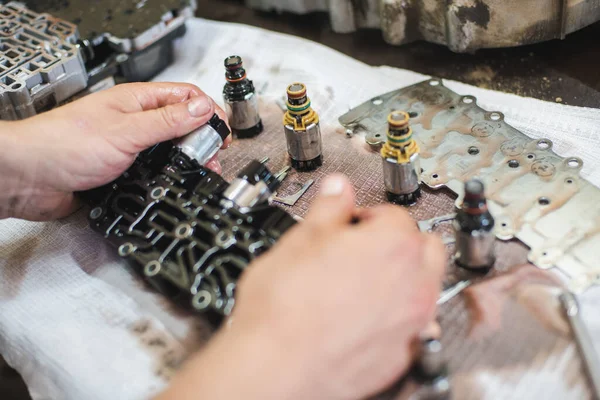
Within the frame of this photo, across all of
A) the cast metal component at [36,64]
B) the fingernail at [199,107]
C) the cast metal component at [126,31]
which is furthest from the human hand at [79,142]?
the cast metal component at [126,31]

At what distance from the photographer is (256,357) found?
671 mm

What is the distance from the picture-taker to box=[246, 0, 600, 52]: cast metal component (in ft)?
4.13

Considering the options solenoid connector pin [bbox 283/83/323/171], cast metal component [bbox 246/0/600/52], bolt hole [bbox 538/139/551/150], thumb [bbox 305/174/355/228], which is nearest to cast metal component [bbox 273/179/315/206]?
solenoid connector pin [bbox 283/83/323/171]

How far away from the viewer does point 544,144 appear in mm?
1087

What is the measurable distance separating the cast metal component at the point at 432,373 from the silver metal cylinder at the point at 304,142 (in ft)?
1.57

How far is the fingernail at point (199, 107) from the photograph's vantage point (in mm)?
1026

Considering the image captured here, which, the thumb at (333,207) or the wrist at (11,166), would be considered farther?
the wrist at (11,166)

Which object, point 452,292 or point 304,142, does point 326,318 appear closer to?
point 452,292

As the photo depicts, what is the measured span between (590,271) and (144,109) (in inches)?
29.5

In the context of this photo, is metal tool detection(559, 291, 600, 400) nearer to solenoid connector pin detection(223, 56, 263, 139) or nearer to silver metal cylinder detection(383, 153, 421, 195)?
silver metal cylinder detection(383, 153, 421, 195)

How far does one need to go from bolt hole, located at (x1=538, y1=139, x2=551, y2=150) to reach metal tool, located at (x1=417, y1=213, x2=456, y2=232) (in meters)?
0.22

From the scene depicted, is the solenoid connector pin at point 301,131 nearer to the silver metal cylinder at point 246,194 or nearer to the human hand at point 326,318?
the silver metal cylinder at point 246,194

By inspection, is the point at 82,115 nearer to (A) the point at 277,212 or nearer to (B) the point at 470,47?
(A) the point at 277,212

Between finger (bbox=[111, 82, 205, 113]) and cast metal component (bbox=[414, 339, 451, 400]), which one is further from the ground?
finger (bbox=[111, 82, 205, 113])
